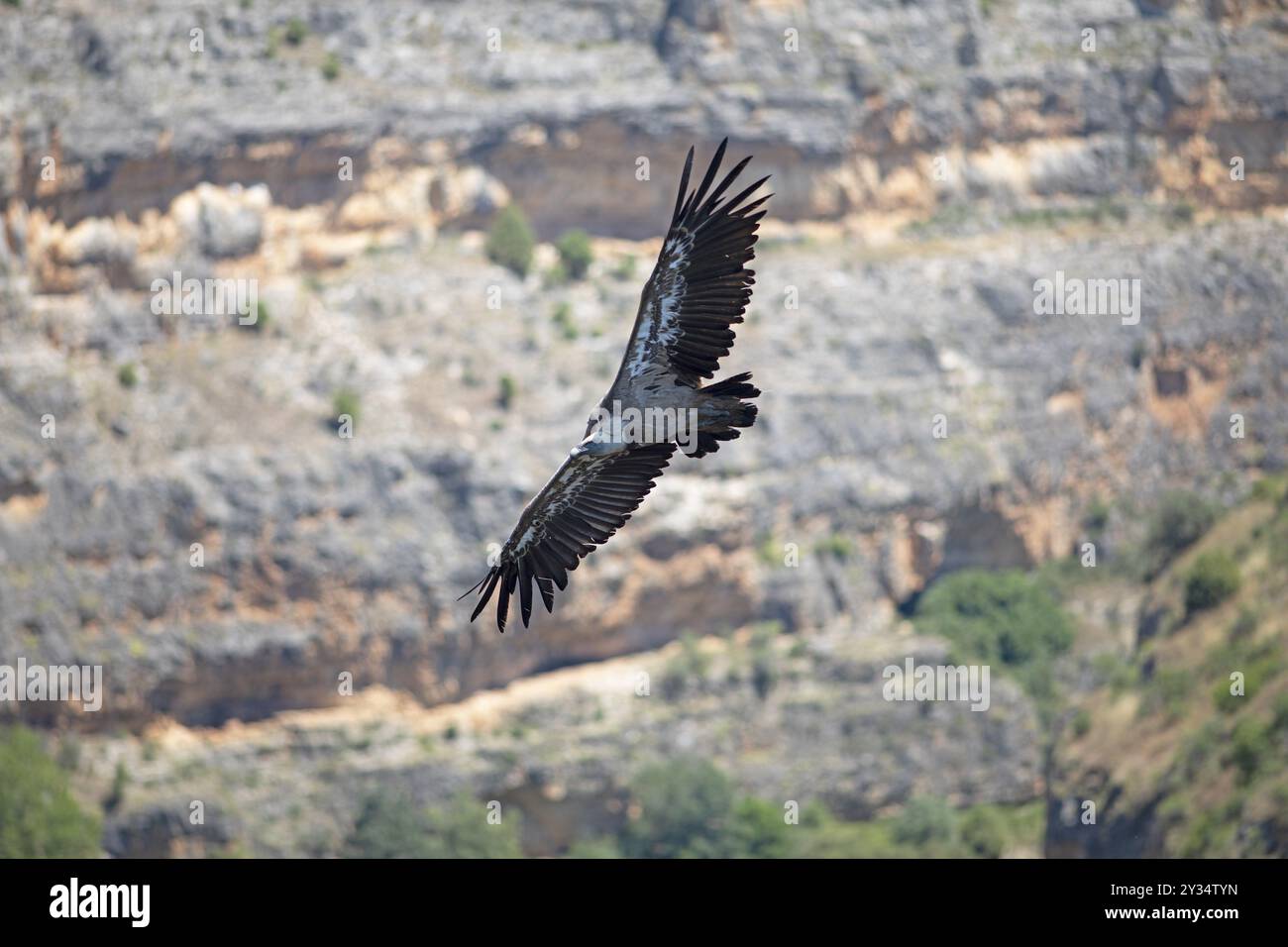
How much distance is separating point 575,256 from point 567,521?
70.5 metres

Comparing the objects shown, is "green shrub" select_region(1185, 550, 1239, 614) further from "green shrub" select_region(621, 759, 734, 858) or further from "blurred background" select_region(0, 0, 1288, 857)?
"green shrub" select_region(621, 759, 734, 858)

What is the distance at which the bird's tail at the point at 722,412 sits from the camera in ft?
93.5

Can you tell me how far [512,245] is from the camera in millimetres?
99500

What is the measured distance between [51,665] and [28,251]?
15827mm

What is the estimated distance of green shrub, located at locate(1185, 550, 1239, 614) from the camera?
82.4 meters

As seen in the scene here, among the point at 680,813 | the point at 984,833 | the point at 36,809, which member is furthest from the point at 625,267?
the point at 36,809

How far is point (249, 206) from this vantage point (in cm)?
9600

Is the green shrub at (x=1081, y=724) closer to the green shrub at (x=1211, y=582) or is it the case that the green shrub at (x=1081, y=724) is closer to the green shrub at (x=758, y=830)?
the green shrub at (x=1211, y=582)

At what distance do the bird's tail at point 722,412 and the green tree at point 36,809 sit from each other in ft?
187

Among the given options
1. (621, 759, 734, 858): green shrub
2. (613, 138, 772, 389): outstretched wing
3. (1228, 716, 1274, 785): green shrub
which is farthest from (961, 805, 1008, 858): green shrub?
(613, 138, 772, 389): outstretched wing

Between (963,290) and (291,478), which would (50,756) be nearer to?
(291,478)

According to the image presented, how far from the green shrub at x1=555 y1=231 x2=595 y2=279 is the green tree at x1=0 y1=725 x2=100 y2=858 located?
29918 mm

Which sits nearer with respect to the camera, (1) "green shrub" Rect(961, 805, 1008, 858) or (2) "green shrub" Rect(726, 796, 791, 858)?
(1) "green shrub" Rect(961, 805, 1008, 858)

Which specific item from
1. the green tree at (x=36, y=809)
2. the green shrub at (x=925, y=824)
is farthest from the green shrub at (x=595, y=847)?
the green tree at (x=36, y=809)
